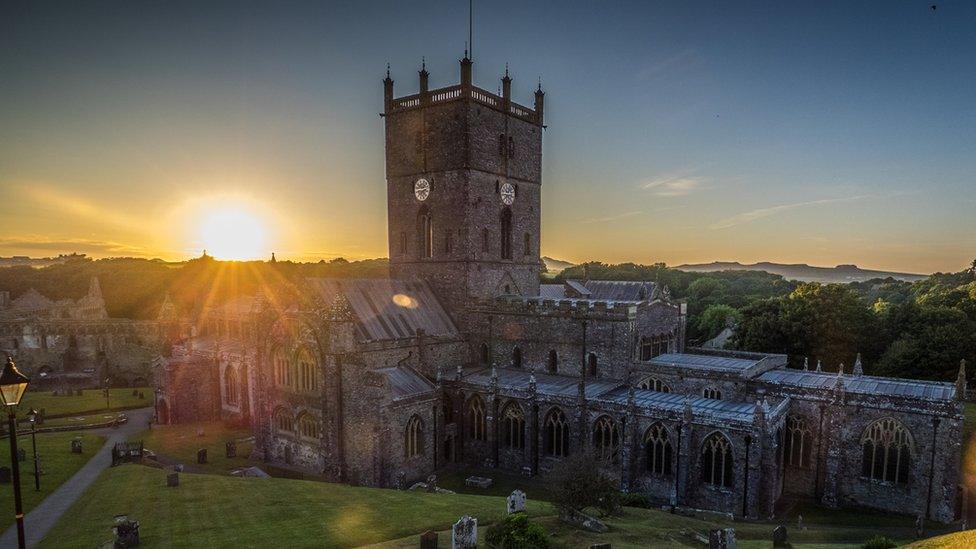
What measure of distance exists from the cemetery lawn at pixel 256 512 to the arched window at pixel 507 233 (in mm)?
20993

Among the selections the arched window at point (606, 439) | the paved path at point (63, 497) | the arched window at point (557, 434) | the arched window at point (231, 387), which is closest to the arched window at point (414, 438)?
the arched window at point (557, 434)

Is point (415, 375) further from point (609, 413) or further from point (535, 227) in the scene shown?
point (535, 227)

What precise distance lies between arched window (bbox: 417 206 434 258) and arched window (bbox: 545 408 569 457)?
55.1 ft

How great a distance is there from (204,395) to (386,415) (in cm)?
2718

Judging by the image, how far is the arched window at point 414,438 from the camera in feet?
107

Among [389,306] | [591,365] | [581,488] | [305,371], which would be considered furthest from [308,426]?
[581,488]

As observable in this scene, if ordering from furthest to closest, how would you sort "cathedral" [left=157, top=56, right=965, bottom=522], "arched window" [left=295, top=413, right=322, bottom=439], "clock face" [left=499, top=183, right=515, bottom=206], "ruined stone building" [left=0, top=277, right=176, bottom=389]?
"ruined stone building" [left=0, top=277, right=176, bottom=389]
"clock face" [left=499, top=183, right=515, bottom=206]
"arched window" [left=295, top=413, right=322, bottom=439]
"cathedral" [left=157, top=56, right=965, bottom=522]

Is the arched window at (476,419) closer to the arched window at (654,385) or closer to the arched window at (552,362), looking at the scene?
the arched window at (552,362)

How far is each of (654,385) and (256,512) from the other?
24.7 meters

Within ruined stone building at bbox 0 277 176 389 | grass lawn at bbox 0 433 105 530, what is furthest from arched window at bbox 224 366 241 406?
ruined stone building at bbox 0 277 176 389

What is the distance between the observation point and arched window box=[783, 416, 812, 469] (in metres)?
31.3

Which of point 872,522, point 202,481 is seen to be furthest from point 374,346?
point 872,522

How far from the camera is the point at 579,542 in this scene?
20672 mm

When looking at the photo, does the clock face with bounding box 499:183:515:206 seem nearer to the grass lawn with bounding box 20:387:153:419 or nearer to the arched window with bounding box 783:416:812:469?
the arched window with bounding box 783:416:812:469
